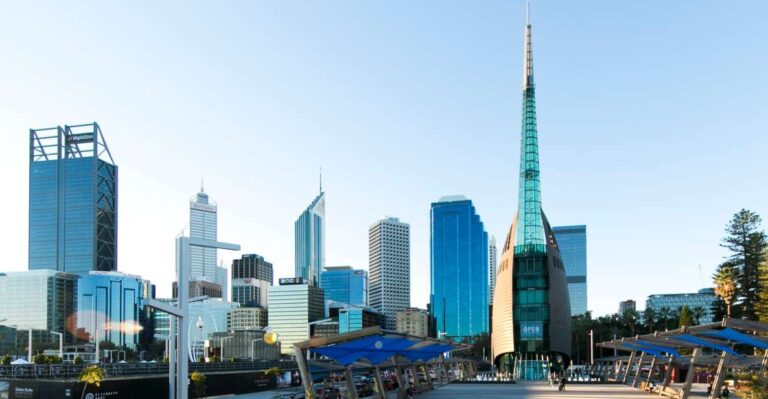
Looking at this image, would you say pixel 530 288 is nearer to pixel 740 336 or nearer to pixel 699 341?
pixel 699 341

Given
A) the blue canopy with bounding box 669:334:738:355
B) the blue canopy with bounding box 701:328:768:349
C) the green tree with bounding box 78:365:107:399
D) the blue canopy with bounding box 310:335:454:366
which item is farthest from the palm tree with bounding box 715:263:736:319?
the green tree with bounding box 78:365:107:399

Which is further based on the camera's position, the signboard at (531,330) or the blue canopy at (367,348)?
the signboard at (531,330)

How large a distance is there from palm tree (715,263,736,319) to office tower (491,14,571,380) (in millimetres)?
21856

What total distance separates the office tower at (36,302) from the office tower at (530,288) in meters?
122

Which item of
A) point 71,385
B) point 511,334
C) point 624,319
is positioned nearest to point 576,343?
point 624,319

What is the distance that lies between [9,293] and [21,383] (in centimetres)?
16653

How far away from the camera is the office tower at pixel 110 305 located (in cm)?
17950

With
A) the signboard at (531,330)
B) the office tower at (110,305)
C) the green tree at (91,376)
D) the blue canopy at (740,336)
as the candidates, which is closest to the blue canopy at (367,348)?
the green tree at (91,376)

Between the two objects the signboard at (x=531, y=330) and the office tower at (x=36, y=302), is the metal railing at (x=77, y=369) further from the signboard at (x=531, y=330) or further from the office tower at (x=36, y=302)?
the office tower at (x=36, y=302)

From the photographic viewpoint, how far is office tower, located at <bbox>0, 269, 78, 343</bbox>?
177000 millimetres

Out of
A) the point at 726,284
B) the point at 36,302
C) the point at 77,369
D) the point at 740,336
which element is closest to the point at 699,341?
the point at 740,336

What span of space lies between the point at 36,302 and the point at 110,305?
1631cm

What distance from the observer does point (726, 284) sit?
220ft

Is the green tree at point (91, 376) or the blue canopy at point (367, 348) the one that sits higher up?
the blue canopy at point (367, 348)
